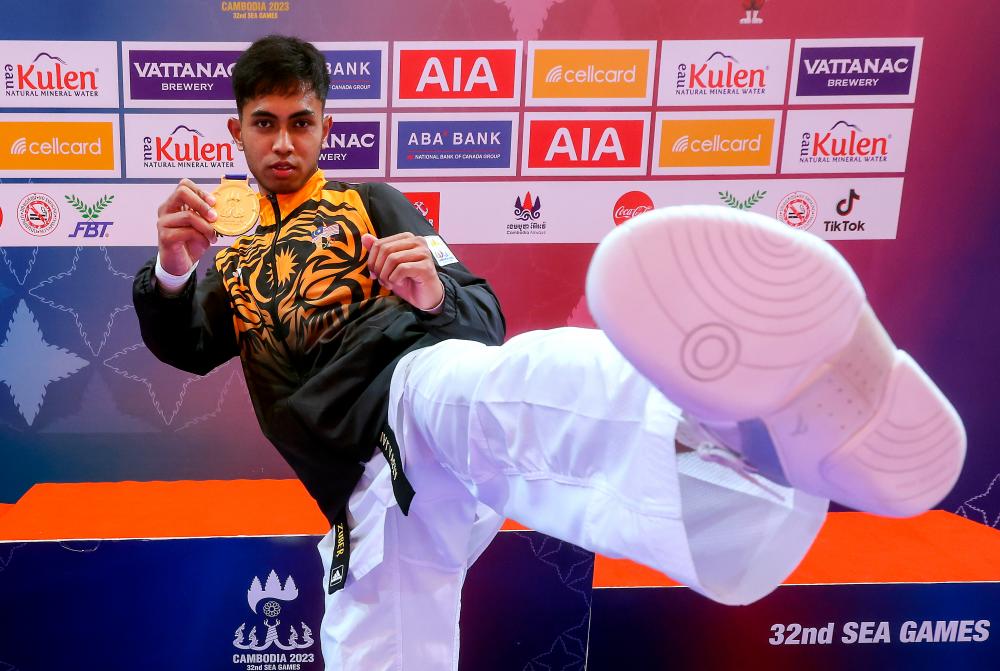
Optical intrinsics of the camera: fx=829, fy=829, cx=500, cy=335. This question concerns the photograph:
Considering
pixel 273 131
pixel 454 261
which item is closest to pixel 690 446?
pixel 454 261

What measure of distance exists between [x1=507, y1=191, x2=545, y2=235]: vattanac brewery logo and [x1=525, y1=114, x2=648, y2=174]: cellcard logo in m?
0.10

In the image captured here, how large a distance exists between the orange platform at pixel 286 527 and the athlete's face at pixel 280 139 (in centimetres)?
97

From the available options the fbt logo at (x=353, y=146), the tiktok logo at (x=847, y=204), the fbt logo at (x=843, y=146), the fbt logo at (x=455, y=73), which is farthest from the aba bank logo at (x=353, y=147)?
the tiktok logo at (x=847, y=204)

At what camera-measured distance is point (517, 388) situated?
1198mm

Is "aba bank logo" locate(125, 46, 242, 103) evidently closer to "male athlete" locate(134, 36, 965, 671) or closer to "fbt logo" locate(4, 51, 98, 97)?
"fbt logo" locate(4, 51, 98, 97)

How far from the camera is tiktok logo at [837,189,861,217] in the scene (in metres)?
2.91

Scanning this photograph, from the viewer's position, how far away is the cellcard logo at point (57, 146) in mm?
2691

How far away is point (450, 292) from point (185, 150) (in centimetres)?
148

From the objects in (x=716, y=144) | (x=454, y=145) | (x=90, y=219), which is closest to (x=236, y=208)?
(x=454, y=145)

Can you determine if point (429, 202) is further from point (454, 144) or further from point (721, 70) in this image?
point (721, 70)

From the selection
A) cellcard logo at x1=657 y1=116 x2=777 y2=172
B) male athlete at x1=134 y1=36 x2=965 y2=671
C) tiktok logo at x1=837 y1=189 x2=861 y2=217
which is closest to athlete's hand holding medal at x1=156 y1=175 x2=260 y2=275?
male athlete at x1=134 y1=36 x2=965 y2=671

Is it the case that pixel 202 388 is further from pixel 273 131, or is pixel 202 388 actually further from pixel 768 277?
pixel 768 277

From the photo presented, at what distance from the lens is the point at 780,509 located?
1.18 m

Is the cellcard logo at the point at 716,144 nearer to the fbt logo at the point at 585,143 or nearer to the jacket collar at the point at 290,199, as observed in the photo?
the fbt logo at the point at 585,143
